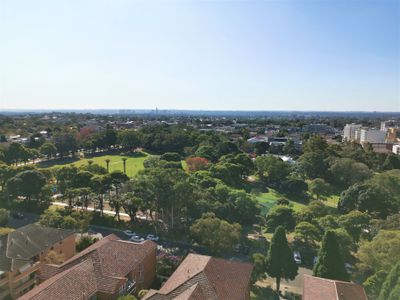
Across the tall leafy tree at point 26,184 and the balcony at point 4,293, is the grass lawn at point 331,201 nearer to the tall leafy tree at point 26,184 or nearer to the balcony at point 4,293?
the tall leafy tree at point 26,184

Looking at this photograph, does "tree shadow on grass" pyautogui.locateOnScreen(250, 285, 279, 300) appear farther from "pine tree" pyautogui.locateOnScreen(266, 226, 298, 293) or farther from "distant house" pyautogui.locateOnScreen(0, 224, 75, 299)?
"distant house" pyautogui.locateOnScreen(0, 224, 75, 299)

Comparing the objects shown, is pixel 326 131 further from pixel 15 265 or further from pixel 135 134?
pixel 15 265

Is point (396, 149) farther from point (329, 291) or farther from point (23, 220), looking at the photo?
point (23, 220)

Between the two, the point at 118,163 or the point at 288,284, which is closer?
the point at 288,284

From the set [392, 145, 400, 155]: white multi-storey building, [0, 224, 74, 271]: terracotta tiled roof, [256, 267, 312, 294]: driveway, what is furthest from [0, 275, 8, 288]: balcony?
[392, 145, 400, 155]: white multi-storey building

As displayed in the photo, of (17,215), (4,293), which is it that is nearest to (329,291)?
(4,293)
